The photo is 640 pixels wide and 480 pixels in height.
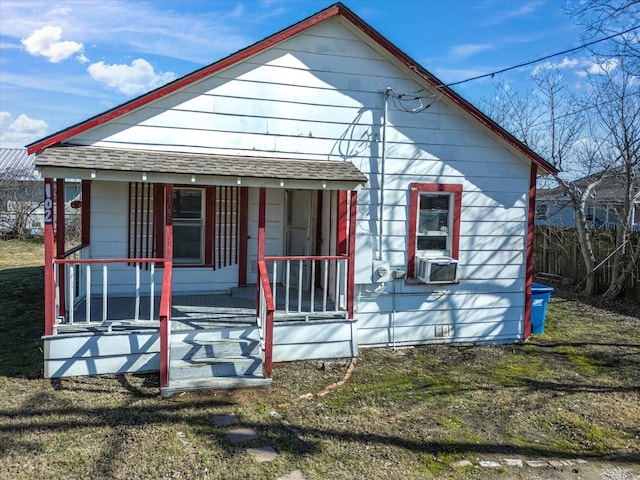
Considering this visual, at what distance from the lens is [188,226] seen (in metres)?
8.39

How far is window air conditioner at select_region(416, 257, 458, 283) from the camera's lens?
7.38 metres

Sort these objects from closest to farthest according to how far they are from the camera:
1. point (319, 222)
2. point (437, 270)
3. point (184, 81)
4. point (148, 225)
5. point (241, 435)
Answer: point (241, 435) < point (184, 81) < point (437, 270) < point (148, 225) < point (319, 222)

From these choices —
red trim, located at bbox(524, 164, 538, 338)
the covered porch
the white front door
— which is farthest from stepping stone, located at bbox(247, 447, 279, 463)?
red trim, located at bbox(524, 164, 538, 338)

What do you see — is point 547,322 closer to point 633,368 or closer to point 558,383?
point 633,368

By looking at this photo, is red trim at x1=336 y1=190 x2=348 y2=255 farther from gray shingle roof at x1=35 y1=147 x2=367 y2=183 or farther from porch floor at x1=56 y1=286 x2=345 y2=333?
porch floor at x1=56 y1=286 x2=345 y2=333

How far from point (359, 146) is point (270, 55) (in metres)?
1.87

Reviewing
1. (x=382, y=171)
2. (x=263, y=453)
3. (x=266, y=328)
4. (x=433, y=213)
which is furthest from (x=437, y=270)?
(x=263, y=453)

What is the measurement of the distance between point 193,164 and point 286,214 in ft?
9.24

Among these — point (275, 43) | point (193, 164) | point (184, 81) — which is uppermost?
point (275, 43)

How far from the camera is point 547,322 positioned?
383 inches

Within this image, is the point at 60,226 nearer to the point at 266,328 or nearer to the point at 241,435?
the point at 266,328

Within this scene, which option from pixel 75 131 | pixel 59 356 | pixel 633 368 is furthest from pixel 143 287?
pixel 633 368

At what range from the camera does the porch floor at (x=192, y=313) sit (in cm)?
617

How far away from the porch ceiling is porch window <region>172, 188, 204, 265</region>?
1735mm
